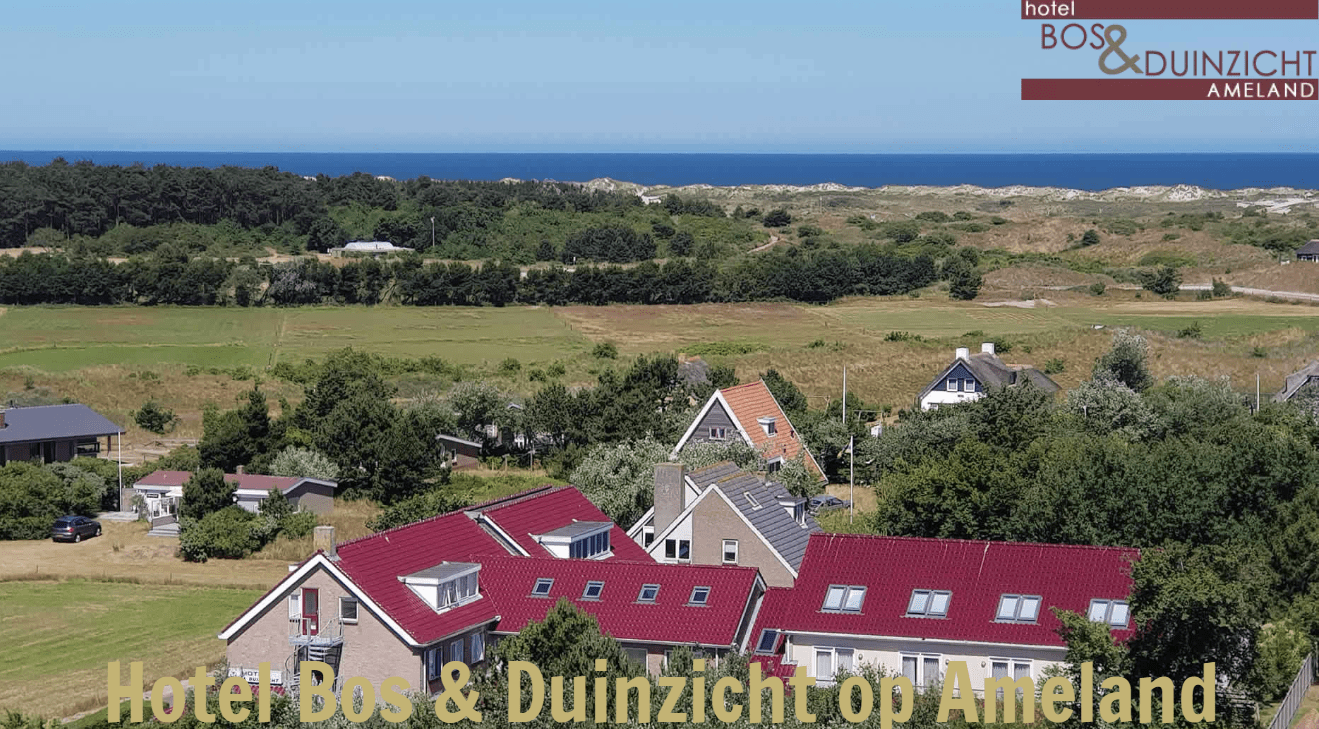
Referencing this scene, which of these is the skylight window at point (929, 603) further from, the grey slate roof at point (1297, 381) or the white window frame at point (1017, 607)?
the grey slate roof at point (1297, 381)

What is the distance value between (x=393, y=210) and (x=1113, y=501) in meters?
139

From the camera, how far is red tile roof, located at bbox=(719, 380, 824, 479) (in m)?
54.2

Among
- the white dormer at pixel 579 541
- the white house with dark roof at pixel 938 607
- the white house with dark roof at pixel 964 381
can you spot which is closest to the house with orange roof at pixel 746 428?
the white house with dark roof at pixel 964 381

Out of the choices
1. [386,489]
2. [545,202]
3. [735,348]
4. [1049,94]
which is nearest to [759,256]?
[545,202]

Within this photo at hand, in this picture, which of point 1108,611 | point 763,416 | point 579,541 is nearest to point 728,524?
point 579,541

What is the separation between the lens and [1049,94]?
42.6 meters

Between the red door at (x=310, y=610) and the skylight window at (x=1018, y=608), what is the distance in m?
13.0

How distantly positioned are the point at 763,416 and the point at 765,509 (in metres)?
17.9

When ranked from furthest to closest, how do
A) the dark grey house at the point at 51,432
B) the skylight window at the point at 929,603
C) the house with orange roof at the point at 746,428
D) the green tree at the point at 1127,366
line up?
the green tree at the point at 1127,366
the dark grey house at the point at 51,432
the house with orange roof at the point at 746,428
the skylight window at the point at 929,603

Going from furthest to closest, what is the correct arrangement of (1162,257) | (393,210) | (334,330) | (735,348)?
(393,210) → (1162,257) → (334,330) → (735,348)

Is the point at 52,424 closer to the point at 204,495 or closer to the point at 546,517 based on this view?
the point at 204,495

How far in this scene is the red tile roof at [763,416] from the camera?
54156mm

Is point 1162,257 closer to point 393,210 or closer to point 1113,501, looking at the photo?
point 393,210

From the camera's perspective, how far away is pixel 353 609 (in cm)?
3041
